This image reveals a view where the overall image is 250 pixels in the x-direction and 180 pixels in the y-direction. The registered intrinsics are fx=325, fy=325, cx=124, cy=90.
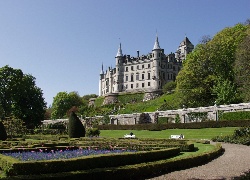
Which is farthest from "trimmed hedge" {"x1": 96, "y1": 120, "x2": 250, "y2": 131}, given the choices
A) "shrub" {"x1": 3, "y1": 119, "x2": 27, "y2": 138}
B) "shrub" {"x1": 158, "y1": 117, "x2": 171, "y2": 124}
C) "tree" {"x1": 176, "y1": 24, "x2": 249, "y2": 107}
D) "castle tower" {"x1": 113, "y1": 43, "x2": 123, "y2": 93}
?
"castle tower" {"x1": 113, "y1": 43, "x2": 123, "y2": 93}

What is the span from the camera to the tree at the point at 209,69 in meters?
52.0

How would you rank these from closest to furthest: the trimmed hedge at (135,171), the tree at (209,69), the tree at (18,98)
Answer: the trimmed hedge at (135,171) < the tree at (209,69) < the tree at (18,98)

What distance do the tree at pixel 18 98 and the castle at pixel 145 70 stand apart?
42411mm

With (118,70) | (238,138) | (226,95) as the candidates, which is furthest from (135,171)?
(118,70)

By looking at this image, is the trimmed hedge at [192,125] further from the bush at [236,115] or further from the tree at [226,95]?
the tree at [226,95]

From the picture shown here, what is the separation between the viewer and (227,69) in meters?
53.2

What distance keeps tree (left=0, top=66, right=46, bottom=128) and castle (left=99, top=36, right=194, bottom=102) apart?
4241 centimetres

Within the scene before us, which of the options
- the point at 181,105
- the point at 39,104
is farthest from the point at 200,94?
the point at 39,104

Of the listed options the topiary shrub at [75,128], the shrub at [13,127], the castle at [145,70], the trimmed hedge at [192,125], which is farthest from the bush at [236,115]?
the castle at [145,70]

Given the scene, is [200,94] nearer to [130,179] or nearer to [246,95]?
[246,95]

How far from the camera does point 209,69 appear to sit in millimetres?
54562

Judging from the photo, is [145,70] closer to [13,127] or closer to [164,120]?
[164,120]

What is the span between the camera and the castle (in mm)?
94688

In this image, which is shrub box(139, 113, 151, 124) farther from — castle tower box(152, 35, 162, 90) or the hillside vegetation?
castle tower box(152, 35, 162, 90)
